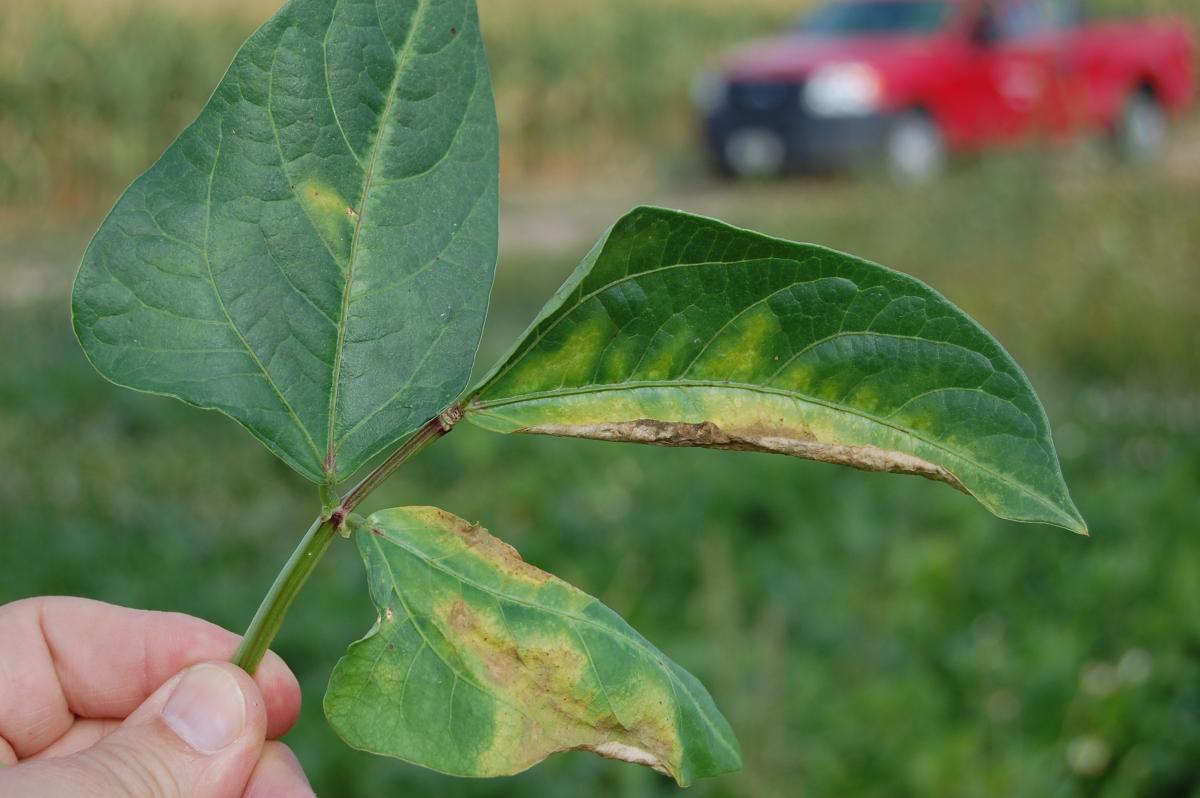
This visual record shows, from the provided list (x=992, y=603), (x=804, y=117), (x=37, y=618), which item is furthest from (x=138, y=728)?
(x=804, y=117)

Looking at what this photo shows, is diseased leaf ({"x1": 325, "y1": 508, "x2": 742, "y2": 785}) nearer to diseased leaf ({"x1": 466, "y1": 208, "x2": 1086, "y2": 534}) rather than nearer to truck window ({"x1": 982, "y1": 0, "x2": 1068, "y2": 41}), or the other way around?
diseased leaf ({"x1": 466, "y1": 208, "x2": 1086, "y2": 534})

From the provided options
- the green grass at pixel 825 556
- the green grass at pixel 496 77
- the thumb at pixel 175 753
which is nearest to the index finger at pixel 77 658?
the thumb at pixel 175 753

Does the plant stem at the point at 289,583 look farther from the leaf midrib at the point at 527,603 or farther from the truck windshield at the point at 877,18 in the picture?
the truck windshield at the point at 877,18

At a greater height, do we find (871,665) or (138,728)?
(138,728)

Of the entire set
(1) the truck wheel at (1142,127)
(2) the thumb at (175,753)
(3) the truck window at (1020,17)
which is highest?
(2) the thumb at (175,753)

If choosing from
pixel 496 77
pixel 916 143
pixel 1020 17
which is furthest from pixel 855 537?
pixel 496 77

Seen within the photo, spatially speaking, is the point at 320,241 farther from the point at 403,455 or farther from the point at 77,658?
the point at 77,658

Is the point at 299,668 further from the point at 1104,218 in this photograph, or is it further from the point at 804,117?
the point at 804,117
